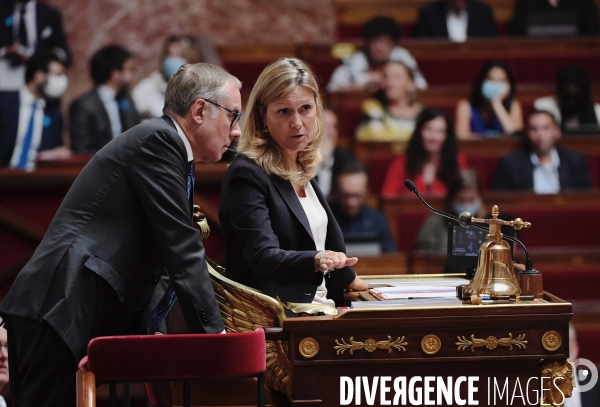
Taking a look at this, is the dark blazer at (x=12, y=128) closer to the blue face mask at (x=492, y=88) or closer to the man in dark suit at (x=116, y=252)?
the blue face mask at (x=492, y=88)

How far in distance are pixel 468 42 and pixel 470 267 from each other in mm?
3843

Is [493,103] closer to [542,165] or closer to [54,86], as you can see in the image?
[542,165]

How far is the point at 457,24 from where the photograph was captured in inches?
246

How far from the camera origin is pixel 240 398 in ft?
6.95

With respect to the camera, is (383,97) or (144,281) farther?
(383,97)

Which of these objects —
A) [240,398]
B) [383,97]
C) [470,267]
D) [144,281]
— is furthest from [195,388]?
[383,97]

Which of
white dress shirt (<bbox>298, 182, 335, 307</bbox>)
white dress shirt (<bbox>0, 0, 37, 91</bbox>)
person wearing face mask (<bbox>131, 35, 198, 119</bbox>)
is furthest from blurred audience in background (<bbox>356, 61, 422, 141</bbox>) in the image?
white dress shirt (<bbox>298, 182, 335, 307</bbox>)

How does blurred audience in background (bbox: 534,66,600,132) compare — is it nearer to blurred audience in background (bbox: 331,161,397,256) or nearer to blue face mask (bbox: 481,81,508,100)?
blue face mask (bbox: 481,81,508,100)

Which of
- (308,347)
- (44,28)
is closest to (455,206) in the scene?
(308,347)

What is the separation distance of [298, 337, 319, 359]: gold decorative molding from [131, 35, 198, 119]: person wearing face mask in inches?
134

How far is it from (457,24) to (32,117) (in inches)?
108

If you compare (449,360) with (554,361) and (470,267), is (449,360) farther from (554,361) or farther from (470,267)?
(470,267)

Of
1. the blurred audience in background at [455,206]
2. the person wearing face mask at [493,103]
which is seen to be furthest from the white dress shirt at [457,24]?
the blurred audience in background at [455,206]

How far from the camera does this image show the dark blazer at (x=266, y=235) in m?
2.08
